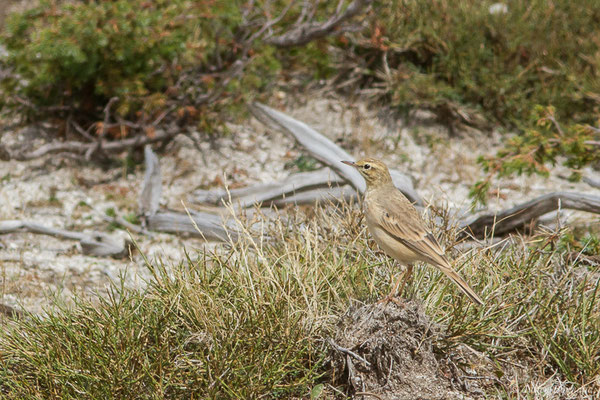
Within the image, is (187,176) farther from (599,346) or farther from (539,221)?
(599,346)

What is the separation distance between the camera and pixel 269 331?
165 inches

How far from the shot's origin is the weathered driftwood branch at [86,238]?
6.80 metres

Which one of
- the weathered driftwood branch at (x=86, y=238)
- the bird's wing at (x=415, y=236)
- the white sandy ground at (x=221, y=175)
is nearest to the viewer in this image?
the bird's wing at (x=415, y=236)

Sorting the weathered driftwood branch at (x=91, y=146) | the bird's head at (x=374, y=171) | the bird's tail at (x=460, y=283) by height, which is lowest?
the weathered driftwood branch at (x=91, y=146)

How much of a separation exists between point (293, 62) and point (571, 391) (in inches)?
273

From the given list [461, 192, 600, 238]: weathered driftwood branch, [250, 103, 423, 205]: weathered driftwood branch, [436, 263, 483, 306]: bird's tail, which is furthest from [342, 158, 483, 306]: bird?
[250, 103, 423, 205]: weathered driftwood branch

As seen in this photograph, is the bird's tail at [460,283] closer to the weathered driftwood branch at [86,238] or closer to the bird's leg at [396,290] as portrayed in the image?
the bird's leg at [396,290]

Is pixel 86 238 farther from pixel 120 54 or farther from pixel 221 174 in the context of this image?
pixel 120 54

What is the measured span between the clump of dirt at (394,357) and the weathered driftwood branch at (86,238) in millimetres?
3212

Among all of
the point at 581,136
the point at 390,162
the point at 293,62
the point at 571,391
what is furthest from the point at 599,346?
the point at 293,62

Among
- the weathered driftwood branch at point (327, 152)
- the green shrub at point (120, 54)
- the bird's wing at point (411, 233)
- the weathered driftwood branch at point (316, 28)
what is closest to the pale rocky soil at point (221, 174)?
the weathered driftwood branch at point (327, 152)

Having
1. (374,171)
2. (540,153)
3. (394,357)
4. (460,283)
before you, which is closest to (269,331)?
(394,357)

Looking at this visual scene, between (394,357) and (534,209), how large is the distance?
265 centimetres

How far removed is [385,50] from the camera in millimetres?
8953
